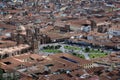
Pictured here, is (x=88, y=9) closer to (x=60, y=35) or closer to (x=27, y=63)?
(x=60, y=35)

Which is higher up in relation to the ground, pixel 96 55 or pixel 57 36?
pixel 96 55

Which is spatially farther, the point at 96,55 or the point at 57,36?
the point at 57,36

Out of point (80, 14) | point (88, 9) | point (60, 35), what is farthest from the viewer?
point (88, 9)

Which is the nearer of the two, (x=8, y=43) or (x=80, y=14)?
(x=8, y=43)

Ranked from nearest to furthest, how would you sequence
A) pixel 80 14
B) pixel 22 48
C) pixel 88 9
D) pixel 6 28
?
pixel 22 48 → pixel 6 28 → pixel 80 14 → pixel 88 9

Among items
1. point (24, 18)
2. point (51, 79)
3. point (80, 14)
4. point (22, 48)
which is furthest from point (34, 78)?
point (80, 14)

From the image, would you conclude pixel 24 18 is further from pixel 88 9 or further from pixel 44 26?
pixel 88 9

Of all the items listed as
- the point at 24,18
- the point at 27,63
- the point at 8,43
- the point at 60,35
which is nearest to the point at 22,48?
the point at 8,43

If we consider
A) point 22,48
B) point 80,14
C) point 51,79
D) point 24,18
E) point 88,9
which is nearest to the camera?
point 51,79

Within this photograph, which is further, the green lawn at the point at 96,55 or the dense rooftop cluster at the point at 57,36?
the green lawn at the point at 96,55

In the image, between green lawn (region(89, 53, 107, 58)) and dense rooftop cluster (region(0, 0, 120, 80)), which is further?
green lawn (region(89, 53, 107, 58))
